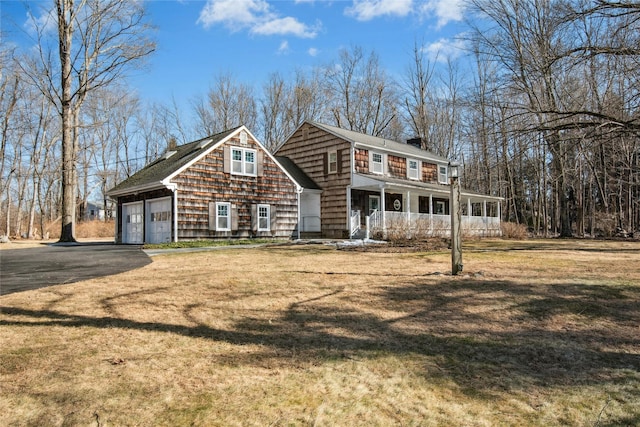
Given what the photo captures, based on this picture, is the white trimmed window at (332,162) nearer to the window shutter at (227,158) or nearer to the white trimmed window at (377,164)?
the white trimmed window at (377,164)

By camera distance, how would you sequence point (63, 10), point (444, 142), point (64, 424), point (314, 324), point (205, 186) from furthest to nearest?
1. point (444, 142)
2. point (63, 10)
3. point (205, 186)
4. point (314, 324)
5. point (64, 424)

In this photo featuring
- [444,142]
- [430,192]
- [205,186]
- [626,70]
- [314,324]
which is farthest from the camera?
[444,142]

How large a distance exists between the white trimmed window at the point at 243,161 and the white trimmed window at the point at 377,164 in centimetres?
704

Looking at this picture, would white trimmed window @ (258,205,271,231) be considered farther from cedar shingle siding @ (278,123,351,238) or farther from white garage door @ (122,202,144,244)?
white garage door @ (122,202,144,244)

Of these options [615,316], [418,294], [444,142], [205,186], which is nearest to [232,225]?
[205,186]

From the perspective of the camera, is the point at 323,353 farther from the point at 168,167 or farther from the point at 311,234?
the point at 311,234

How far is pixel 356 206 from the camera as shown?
24.6 meters

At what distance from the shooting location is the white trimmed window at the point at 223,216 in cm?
1969

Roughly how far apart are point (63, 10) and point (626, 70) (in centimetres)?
2412

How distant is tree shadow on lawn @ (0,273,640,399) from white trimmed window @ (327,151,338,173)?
1787cm

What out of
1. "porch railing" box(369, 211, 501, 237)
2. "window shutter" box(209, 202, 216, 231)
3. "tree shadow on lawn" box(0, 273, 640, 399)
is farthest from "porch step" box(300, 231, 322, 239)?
"tree shadow on lawn" box(0, 273, 640, 399)

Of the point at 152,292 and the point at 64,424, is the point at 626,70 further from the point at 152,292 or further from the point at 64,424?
the point at 64,424

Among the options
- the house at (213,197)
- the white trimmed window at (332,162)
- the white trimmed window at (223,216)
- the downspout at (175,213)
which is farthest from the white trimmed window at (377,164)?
the downspout at (175,213)

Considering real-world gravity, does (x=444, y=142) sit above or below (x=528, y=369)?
above
